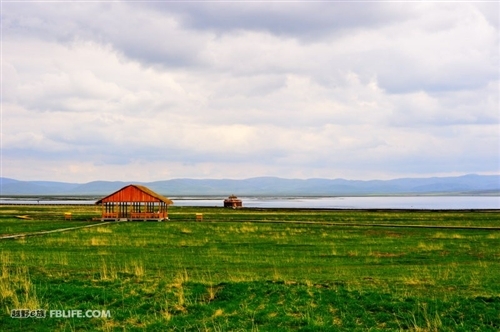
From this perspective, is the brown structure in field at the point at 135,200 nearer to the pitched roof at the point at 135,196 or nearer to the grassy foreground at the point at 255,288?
the pitched roof at the point at 135,196

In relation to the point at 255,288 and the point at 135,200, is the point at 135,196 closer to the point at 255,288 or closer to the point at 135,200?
the point at 135,200

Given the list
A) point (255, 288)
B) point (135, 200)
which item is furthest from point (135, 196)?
point (255, 288)

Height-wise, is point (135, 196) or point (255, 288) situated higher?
point (135, 196)

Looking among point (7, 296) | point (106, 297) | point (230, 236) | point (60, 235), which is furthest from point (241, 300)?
point (60, 235)

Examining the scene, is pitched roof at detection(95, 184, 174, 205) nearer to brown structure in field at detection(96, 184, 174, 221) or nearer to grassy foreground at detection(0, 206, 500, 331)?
brown structure in field at detection(96, 184, 174, 221)

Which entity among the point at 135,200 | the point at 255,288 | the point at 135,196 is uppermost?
the point at 135,196

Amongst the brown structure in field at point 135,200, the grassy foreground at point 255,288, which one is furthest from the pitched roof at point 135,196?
the grassy foreground at point 255,288

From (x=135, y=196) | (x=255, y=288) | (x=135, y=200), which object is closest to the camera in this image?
(x=255, y=288)

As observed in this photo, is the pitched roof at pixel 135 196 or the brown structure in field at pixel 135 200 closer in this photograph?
the brown structure in field at pixel 135 200

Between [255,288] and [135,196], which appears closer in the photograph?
[255,288]

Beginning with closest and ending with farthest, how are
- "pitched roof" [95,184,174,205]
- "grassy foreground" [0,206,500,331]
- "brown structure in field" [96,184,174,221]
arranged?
"grassy foreground" [0,206,500,331], "brown structure in field" [96,184,174,221], "pitched roof" [95,184,174,205]

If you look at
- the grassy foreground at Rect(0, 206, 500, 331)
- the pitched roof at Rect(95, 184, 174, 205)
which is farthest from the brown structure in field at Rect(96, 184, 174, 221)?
the grassy foreground at Rect(0, 206, 500, 331)

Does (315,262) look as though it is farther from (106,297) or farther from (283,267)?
(106,297)

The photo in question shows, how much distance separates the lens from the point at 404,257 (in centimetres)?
2842
